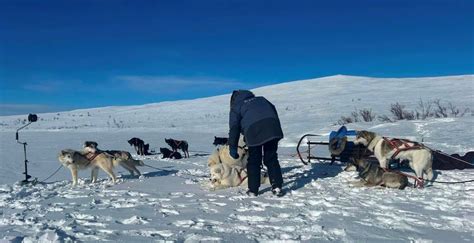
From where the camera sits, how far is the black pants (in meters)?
6.79

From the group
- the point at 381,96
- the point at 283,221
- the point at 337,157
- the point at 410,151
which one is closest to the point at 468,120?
the point at 337,157

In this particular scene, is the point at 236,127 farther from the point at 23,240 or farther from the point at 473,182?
the point at 473,182

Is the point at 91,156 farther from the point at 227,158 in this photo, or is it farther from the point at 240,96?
the point at 240,96

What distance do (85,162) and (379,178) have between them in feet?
16.5

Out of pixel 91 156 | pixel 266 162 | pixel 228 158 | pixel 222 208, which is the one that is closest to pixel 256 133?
pixel 266 162

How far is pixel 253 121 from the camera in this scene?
6.75m

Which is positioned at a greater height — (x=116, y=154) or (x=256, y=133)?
(x=256, y=133)

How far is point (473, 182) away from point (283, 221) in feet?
13.4

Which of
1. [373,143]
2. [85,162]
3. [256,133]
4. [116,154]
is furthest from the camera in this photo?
[116,154]

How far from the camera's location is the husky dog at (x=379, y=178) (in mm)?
7082

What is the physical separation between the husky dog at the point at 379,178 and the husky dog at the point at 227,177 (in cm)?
161

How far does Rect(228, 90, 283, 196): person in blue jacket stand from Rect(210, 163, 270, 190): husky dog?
59cm

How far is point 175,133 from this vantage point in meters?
21.0

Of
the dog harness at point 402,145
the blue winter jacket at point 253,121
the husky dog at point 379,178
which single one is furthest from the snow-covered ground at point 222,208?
the blue winter jacket at point 253,121
